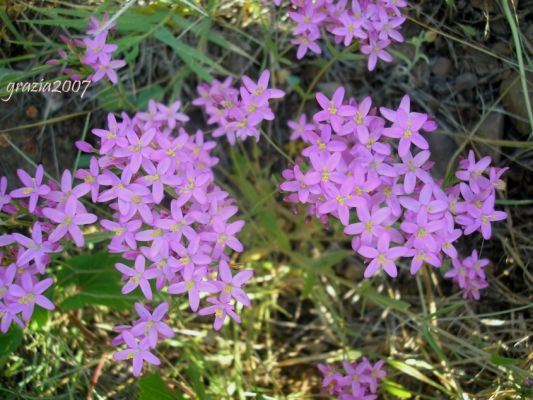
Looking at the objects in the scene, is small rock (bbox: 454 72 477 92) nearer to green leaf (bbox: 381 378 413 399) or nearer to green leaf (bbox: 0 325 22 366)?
green leaf (bbox: 381 378 413 399)

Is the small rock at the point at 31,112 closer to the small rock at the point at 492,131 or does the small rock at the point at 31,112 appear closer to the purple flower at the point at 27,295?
the purple flower at the point at 27,295

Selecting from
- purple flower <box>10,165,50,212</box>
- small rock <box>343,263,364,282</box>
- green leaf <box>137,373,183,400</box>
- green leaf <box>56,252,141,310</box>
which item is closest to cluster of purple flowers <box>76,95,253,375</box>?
purple flower <box>10,165,50,212</box>

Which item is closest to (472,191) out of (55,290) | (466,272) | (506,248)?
(466,272)

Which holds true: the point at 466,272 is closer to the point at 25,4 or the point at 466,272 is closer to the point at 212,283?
the point at 212,283

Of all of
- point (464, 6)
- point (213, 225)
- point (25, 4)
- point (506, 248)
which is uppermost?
point (464, 6)

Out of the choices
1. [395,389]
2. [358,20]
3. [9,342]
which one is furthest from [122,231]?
[395,389]

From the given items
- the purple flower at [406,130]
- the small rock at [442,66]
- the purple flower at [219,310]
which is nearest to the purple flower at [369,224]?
the purple flower at [406,130]

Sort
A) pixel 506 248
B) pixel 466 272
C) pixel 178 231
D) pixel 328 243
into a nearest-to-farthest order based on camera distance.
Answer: pixel 178 231 < pixel 466 272 < pixel 506 248 < pixel 328 243
